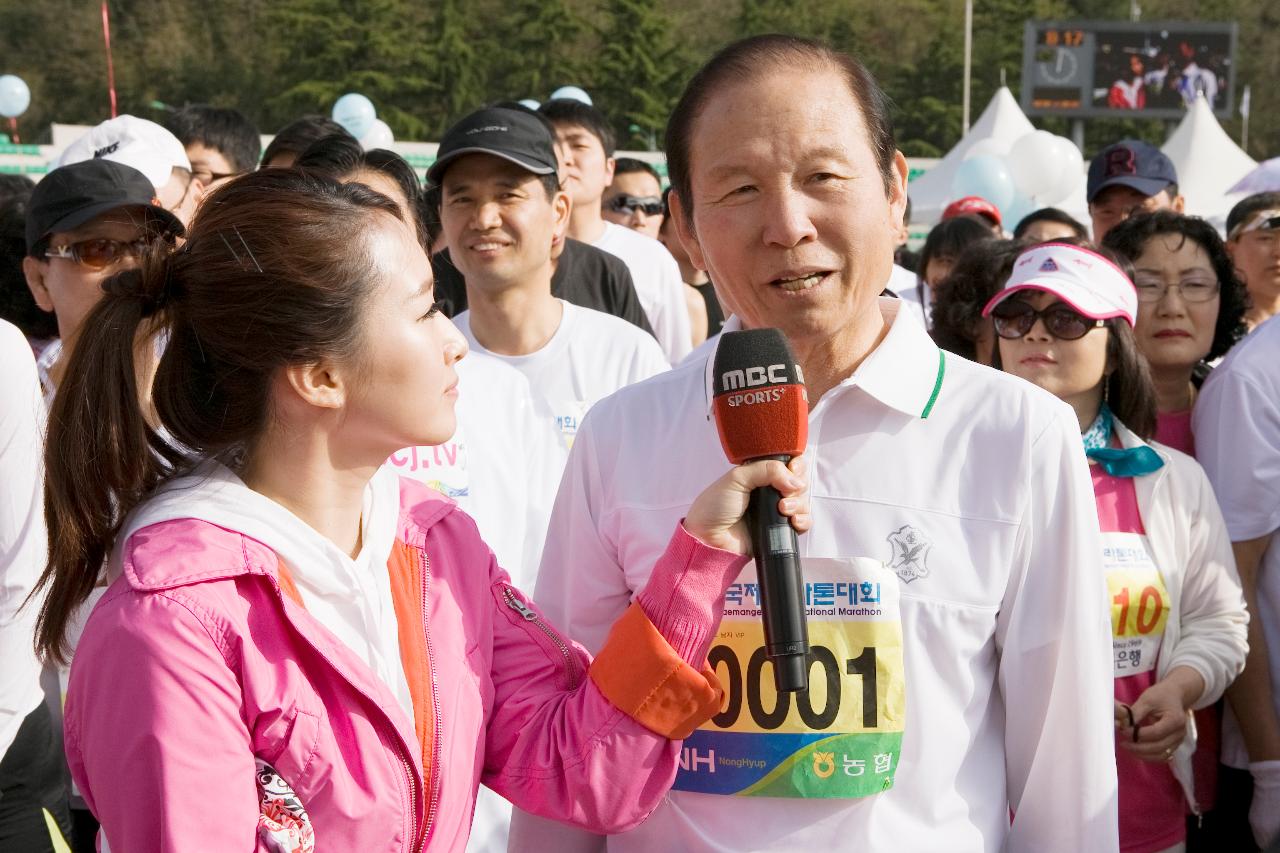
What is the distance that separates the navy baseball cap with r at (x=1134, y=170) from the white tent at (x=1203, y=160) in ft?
57.8

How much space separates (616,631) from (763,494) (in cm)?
30

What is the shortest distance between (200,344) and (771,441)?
2.78 feet

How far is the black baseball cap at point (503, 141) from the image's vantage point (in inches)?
161

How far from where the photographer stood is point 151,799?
1679 mm

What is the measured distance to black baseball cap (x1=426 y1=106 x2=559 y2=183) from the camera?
410cm

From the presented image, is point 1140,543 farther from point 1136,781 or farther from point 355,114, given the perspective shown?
point 355,114

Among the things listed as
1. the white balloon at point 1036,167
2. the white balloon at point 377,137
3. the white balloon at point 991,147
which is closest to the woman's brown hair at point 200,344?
the white balloon at point 377,137

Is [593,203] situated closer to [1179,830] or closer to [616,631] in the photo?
[1179,830]

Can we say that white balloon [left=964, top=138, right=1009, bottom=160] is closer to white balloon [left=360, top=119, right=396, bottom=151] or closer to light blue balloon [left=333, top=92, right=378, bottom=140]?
white balloon [left=360, top=119, right=396, bottom=151]

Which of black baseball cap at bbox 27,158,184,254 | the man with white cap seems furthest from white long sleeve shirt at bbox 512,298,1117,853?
the man with white cap

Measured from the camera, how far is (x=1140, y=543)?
10.2ft

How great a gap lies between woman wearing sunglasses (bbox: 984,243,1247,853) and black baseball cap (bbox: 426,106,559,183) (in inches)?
59.7

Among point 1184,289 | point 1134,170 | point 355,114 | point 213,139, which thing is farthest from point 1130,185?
point 355,114

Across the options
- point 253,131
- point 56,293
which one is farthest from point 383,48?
point 56,293
